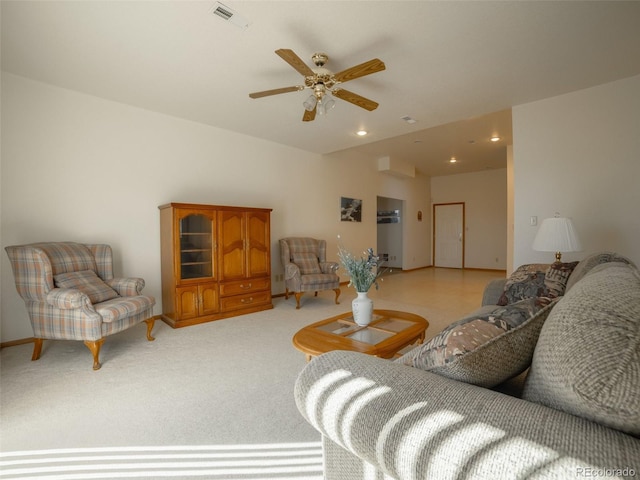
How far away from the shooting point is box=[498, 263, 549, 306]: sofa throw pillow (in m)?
2.33

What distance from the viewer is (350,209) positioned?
6.57 meters

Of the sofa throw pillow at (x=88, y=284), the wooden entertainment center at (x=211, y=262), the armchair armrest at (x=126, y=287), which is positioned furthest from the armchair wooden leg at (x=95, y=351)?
the wooden entertainment center at (x=211, y=262)

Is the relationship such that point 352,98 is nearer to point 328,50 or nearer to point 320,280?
point 328,50

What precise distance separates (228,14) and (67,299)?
8.13 feet

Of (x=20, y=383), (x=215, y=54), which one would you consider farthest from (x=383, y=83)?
(x=20, y=383)

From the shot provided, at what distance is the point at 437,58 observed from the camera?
8.64 ft

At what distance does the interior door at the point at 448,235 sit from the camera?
29.8ft

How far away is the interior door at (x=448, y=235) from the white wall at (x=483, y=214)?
163 mm

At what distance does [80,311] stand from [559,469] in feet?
10.2

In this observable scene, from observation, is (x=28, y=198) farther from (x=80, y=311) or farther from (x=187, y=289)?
(x=187, y=289)

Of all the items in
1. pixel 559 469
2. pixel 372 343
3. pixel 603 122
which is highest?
pixel 603 122

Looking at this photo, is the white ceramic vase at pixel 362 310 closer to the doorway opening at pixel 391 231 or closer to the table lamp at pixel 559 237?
the table lamp at pixel 559 237

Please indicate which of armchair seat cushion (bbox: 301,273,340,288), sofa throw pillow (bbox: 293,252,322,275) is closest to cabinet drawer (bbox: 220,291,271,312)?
armchair seat cushion (bbox: 301,273,340,288)

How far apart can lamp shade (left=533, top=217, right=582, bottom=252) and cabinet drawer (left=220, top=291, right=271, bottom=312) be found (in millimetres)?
3281
